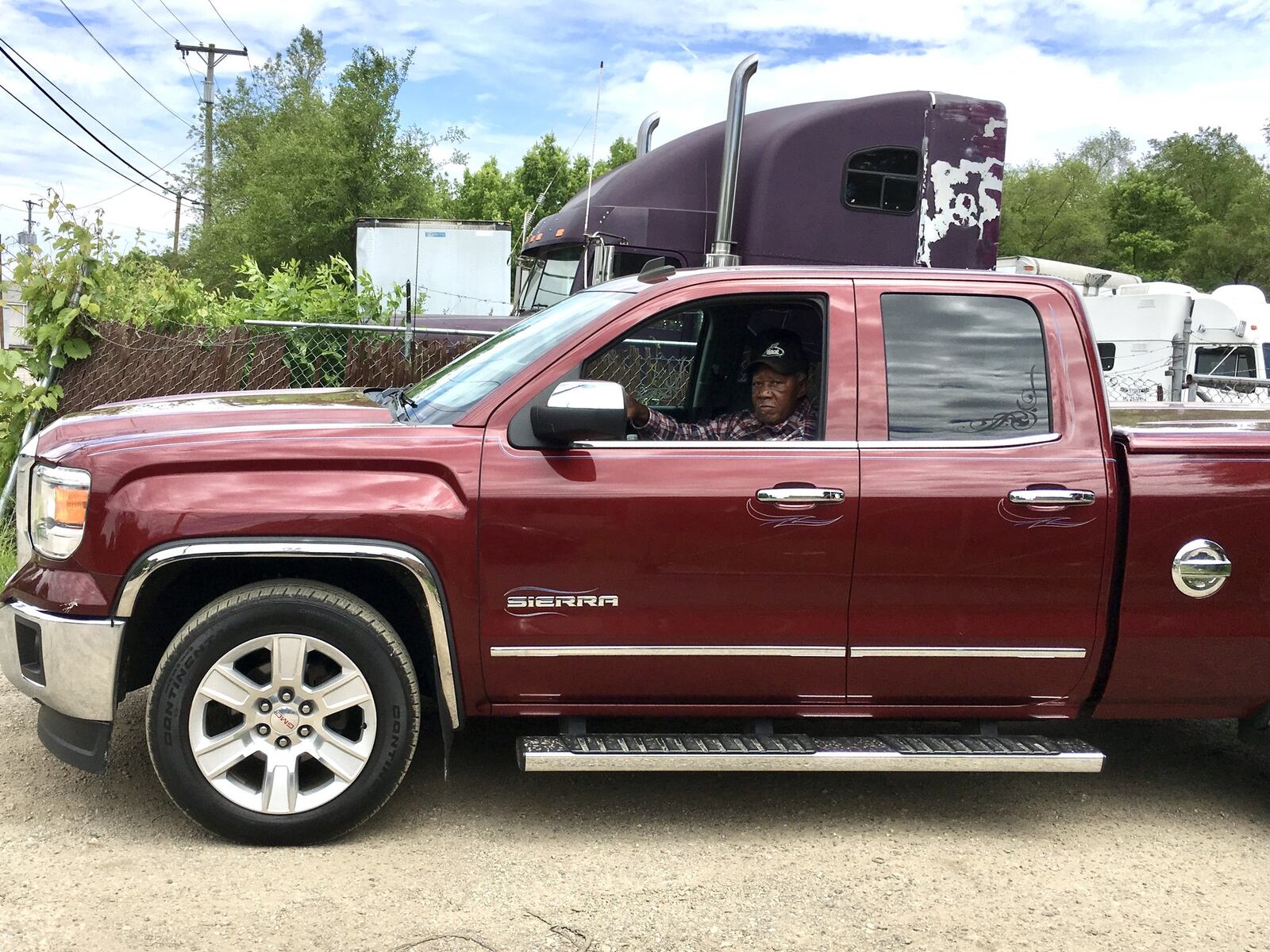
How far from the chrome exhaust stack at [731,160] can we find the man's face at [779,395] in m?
4.39

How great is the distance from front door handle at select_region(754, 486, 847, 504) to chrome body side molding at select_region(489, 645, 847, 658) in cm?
48

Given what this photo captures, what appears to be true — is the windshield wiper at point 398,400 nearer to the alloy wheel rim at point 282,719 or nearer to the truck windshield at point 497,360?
the truck windshield at point 497,360

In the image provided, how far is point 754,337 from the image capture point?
15.9ft

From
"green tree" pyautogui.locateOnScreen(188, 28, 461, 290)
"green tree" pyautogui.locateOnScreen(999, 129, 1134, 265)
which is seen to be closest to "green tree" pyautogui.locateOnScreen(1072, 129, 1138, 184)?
"green tree" pyautogui.locateOnScreen(999, 129, 1134, 265)

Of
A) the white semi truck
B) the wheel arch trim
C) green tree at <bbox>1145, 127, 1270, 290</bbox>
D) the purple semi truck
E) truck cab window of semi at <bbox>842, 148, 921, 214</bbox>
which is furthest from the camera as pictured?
green tree at <bbox>1145, 127, 1270, 290</bbox>

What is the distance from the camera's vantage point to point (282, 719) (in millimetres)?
3664

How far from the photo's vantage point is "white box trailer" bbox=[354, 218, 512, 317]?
18594 millimetres

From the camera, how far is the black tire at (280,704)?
3.60m

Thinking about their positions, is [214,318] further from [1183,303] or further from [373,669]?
[1183,303]

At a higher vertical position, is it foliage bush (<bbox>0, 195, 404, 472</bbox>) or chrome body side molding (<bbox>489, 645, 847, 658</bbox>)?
foliage bush (<bbox>0, 195, 404, 472</bbox>)

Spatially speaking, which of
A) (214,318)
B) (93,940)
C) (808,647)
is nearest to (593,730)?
(808,647)

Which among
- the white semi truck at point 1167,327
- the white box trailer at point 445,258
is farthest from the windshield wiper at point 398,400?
the white box trailer at point 445,258

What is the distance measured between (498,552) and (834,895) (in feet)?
4.84

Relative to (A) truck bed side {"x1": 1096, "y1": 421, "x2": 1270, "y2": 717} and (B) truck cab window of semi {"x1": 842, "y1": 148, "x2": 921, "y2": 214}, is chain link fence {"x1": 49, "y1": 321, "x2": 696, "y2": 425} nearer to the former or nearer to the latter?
(B) truck cab window of semi {"x1": 842, "y1": 148, "x2": 921, "y2": 214}
